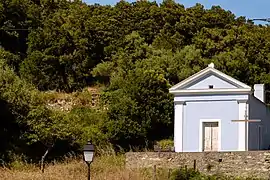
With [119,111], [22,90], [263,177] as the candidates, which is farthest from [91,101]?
[263,177]

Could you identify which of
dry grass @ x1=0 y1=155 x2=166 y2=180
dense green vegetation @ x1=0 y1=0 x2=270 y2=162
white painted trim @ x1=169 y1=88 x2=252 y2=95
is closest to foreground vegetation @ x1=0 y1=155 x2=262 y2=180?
dry grass @ x1=0 y1=155 x2=166 y2=180

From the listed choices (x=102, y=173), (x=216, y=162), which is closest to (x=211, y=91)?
(x=216, y=162)

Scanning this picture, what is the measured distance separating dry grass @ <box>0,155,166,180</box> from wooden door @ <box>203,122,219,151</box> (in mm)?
3767

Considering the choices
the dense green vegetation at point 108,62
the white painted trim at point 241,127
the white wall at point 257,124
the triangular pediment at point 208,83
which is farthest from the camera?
the dense green vegetation at point 108,62

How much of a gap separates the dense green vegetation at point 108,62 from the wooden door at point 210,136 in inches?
236

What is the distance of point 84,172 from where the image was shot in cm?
2389

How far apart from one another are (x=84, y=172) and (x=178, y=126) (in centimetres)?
574

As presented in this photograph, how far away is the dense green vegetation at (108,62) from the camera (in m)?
31.3

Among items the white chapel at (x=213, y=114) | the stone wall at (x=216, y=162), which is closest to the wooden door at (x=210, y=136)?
the white chapel at (x=213, y=114)

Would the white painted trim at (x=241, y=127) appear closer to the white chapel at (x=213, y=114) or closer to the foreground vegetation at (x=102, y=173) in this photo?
the white chapel at (x=213, y=114)

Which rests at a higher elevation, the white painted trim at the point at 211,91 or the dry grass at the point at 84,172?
the white painted trim at the point at 211,91

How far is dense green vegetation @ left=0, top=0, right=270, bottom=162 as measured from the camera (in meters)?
31.3

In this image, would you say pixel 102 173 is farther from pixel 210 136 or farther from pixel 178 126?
pixel 210 136

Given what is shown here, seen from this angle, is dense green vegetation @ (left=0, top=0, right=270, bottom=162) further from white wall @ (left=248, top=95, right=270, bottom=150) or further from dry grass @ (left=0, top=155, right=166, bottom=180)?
white wall @ (left=248, top=95, right=270, bottom=150)
